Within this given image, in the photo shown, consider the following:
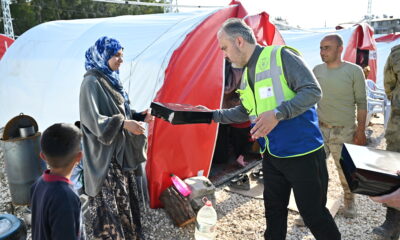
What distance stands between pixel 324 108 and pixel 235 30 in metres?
1.83

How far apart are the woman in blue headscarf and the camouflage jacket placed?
236cm

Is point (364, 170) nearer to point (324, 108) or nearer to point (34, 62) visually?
point (324, 108)

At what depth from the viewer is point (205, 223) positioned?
322 cm

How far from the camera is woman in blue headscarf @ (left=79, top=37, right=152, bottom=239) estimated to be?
2.43 m

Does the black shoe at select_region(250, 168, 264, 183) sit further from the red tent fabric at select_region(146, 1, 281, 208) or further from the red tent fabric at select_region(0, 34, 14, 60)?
the red tent fabric at select_region(0, 34, 14, 60)

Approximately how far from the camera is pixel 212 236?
10.1 feet

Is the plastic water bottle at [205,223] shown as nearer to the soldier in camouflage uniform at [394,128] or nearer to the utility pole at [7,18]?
the soldier in camouflage uniform at [394,128]

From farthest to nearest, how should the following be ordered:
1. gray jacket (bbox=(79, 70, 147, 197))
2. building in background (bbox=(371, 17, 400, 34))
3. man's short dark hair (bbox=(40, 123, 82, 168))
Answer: building in background (bbox=(371, 17, 400, 34)) < gray jacket (bbox=(79, 70, 147, 197)) < man's short dark hair (bbox=(40, 123, 82, 168))

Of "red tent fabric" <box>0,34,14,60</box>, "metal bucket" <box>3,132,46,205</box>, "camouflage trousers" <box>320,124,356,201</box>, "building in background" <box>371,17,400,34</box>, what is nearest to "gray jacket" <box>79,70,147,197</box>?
"metal bucket" <box>3,132,46,205</box>

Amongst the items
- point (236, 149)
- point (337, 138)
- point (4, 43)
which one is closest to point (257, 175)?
point (236, 149)

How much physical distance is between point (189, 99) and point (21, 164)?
197 centimetres

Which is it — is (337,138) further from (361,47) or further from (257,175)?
(361,47)

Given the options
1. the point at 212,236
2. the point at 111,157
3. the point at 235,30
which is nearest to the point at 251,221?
the point at 212,236

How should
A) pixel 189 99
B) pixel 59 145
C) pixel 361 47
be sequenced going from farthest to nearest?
pixel 361 47
pixel 189 99
pixel 59 145
